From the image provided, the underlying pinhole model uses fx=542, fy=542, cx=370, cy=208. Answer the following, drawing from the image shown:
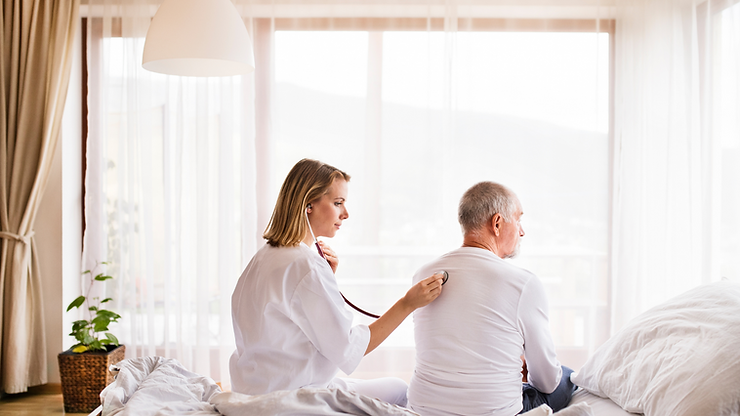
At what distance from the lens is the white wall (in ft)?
10.4

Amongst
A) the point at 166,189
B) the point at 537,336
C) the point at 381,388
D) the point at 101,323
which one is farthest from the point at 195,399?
the point at 166,189

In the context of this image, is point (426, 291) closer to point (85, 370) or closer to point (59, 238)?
point (85, 370)

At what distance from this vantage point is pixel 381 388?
1.99m

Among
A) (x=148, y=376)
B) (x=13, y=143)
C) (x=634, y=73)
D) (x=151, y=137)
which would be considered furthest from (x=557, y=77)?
(x=13, y=143)

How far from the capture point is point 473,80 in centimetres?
311

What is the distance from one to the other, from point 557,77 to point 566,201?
0.72 m

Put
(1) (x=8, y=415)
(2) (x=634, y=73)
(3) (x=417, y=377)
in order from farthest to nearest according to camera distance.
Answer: (2) (x=634, y=73) < (1) (x=8, y=415) < (3) (x=417, y=377)

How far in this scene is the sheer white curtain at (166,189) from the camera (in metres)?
3.08

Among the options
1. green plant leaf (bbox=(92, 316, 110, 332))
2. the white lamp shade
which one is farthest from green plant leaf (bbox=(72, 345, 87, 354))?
the white lamp shade

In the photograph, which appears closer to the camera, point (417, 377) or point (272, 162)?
point (417, 377)

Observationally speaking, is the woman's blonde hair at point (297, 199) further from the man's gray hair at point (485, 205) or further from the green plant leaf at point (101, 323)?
the green plant leaf at point (101, 323)

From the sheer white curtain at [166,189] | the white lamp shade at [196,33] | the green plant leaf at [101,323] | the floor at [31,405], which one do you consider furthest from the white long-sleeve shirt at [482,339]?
the floor at [31,405]

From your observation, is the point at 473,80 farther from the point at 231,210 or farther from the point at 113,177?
the point at 113,177

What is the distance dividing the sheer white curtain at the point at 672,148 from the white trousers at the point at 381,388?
165 cm
